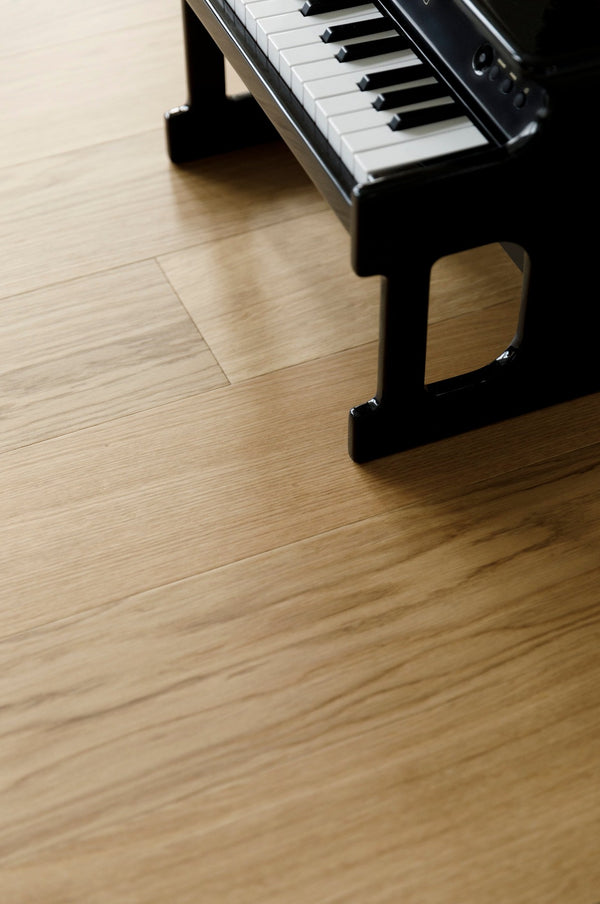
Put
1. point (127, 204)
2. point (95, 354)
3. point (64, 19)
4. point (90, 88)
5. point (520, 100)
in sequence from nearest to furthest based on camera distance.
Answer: point (520, 100) → point (95, 354) → point (127, 204) → point (90, 88) → point (64, 19)

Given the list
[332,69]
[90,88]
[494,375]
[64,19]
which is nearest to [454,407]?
[494,375]

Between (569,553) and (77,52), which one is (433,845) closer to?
(569,553)

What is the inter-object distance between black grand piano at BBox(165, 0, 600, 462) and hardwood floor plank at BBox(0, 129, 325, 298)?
13.2 inches

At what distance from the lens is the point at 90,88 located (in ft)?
6.14

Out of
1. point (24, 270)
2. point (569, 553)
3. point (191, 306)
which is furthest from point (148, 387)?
point (569, 553)

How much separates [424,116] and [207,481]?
1.60 ft

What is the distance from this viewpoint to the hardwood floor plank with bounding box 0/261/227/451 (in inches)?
53.7

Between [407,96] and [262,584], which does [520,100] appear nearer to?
[407,96]

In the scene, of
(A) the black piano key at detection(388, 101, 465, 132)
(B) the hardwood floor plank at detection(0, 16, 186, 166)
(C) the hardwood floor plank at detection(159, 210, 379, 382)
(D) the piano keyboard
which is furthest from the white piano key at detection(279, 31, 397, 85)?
(B) the hardwood floor plank at detection(0, 16, 186, 166)

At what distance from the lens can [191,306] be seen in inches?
58.9

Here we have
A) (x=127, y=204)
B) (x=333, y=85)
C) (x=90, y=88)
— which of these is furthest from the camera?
(x=90, y=88)

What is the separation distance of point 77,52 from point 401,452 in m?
1.11

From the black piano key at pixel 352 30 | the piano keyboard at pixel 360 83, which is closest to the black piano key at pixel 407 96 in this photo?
the piano keyboard at pixel 360 83

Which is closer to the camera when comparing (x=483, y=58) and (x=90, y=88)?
(x=483, y=58)
